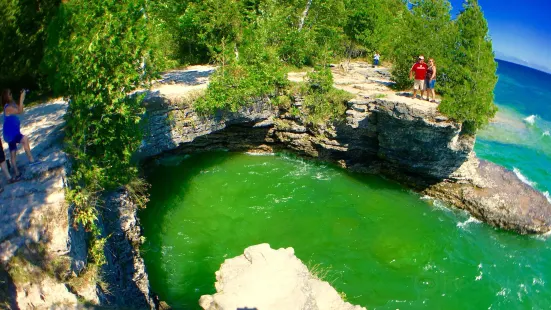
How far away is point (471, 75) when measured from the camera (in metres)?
15.6

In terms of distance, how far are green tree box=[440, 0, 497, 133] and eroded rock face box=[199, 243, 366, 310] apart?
1003cm

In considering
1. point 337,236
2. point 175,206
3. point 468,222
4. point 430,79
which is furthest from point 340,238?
point 430,79

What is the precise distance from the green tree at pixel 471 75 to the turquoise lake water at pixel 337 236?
186 inches

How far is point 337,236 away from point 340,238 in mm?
146

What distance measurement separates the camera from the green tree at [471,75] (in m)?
14.7

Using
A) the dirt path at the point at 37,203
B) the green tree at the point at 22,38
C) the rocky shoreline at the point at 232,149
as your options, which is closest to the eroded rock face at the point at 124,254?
the rocky shoreline at the point at 232,149

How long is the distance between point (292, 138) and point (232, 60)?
5.18 meters

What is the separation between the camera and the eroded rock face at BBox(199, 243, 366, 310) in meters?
7.93

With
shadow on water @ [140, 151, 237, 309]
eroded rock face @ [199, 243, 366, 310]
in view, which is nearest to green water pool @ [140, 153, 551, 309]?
shadow on water @ [140, 151, 237, 309]

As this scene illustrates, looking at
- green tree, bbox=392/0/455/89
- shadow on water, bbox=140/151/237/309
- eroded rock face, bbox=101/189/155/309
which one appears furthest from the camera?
green tree, bbox=392/0/455/89

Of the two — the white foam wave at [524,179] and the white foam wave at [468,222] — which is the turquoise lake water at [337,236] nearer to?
the white foam wave at [468,222]

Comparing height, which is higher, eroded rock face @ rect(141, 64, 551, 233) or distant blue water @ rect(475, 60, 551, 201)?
eroded rock face @ rect(141, 64, 551, 233)

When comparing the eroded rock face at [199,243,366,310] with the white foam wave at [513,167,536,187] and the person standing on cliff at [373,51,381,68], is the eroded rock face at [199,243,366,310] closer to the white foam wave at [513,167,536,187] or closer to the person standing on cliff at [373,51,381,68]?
the white foam wave at [513,167,536,187]

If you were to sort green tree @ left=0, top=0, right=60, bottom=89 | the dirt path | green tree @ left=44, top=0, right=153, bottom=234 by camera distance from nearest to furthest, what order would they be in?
the dirt path → green tree @ left=44, top=0, right=153, bottom=234 → green tree @ left=0, top=0, right=60, bottom=89
